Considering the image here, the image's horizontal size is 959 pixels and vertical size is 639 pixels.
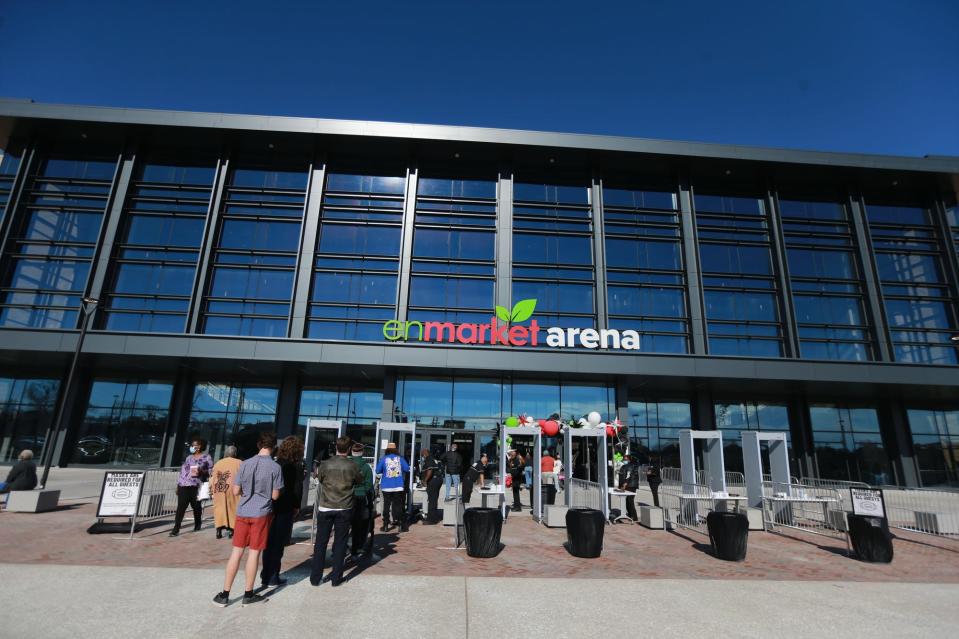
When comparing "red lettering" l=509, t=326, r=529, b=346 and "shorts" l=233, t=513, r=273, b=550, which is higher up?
"red lettering" l=509, t=326, r=529, b=346

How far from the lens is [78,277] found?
26203 millimetres

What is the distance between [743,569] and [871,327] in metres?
27.1

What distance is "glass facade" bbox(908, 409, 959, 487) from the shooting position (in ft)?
89.2

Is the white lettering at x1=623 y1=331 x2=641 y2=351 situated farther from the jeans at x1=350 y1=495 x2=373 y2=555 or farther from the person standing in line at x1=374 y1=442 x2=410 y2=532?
the jeans at x1=350 y1=495 x2=373 y2=555

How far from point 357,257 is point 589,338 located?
1365 cm

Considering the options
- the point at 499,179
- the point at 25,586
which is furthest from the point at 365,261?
the point at 25,586

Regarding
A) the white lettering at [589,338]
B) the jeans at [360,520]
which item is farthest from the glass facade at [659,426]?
the jeans at [360,520]

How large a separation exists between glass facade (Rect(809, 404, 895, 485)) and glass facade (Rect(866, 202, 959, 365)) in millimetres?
4201

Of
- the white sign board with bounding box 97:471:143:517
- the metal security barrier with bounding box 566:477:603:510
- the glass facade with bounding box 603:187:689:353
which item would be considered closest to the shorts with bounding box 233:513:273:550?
the white sign board with bounding box 97:471:143:517

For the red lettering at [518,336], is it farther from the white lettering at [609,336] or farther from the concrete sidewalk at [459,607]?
the concrete sidewalk at [459,607]

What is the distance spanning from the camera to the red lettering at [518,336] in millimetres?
24922

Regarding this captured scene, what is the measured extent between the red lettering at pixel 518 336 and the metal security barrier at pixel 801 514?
1304 cm

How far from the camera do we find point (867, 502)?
34.4 ft

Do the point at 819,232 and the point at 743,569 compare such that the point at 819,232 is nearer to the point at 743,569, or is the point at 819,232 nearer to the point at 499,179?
the point at 499,179
